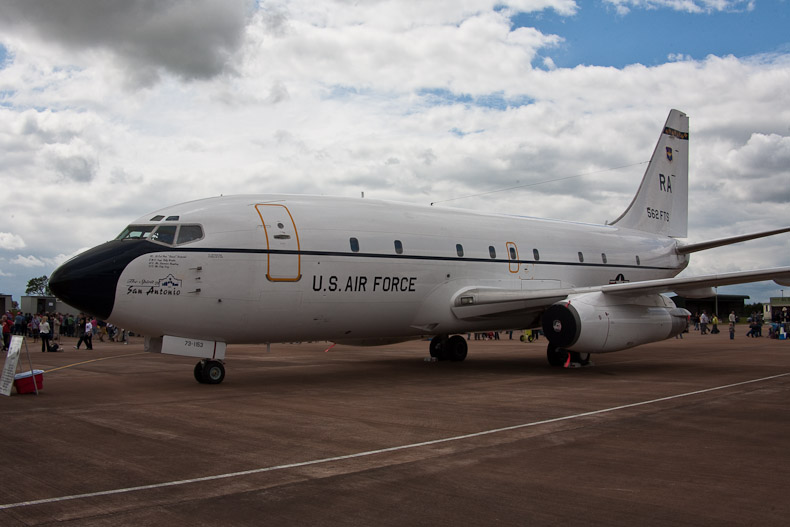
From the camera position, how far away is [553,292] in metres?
17.4

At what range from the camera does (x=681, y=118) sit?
25266 mm

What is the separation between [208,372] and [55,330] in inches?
1066

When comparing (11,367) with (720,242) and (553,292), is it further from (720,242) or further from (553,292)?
(720,242)

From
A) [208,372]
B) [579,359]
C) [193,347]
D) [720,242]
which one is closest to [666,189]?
[720,242]

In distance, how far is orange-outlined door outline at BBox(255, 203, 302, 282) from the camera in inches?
552

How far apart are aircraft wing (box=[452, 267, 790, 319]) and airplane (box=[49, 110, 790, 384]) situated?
36 mm

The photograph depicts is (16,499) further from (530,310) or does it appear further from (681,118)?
(681,118)

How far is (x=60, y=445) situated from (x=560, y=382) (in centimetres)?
1022

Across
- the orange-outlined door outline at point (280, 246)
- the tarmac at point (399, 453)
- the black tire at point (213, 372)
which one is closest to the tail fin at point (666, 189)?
the tarmac at point (399, 453)

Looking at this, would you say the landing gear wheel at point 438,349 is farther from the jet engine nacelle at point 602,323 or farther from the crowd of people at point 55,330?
the crowd of people at point 55,330

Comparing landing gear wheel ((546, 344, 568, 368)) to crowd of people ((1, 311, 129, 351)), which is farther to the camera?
crowd of people ((1, 311, 129, 351))

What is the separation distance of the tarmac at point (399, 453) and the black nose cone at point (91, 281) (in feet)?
5.69

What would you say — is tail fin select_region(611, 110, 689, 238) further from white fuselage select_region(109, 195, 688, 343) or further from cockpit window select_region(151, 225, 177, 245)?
cockpit window select_region(151, 225, 177, 245)

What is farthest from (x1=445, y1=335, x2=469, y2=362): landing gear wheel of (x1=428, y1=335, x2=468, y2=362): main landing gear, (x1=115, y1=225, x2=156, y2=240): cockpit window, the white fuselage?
(x1=115, y1=225, x2=156, y2=240): cockpit window
